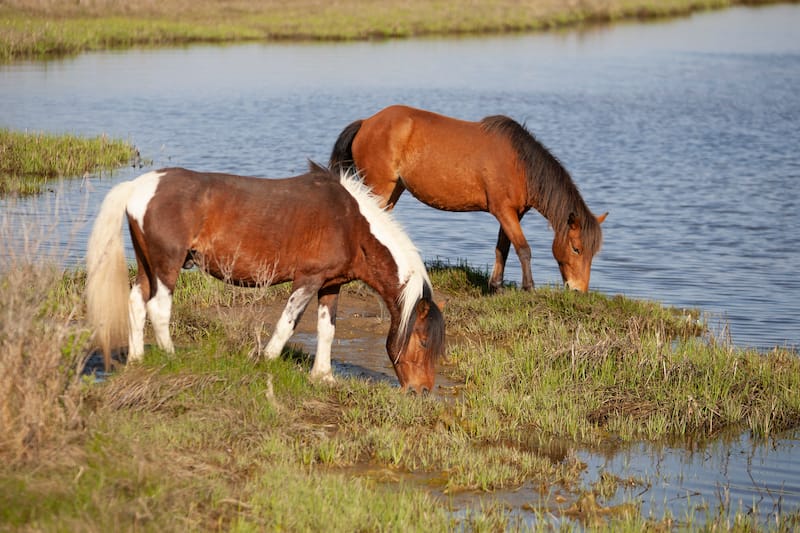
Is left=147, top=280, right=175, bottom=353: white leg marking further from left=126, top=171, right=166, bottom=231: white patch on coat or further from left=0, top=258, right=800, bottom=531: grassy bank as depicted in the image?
left=126, top=171, right=166, bottom=231: white patch on coat

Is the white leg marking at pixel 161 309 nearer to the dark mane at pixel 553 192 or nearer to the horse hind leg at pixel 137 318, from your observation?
the horse hind leg at pixel 137 318

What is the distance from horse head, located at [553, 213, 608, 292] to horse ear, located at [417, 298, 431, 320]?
3.18 m

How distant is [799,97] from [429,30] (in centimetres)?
2256

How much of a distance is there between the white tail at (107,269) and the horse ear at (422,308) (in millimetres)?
2085

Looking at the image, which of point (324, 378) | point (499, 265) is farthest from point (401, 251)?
point (499, 265)

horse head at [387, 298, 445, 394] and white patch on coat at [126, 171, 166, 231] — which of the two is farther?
horse head at [387, 298, 445, 394]

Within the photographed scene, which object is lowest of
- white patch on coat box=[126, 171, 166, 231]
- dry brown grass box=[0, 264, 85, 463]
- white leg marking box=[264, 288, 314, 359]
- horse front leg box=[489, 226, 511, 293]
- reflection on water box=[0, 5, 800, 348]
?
reflection on water box=[0, 5, 800, 348]

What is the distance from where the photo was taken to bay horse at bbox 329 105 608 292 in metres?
10.2

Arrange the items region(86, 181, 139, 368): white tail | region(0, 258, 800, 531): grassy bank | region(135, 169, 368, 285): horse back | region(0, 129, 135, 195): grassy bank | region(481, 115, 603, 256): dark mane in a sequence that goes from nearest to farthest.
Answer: region(0, 258, 800, 531): grassy bank
region(86, 181, 139, 368): white tail
region(135, 169, 368, 285): horse back
region(481, 115, 603, 256): dark mane
region(0, 129, 135, 195): grassy bank

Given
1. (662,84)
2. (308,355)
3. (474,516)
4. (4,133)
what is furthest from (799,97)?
(474,516)

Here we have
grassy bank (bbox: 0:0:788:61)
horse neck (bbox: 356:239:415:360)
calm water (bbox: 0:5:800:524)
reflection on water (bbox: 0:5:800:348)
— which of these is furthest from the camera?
grassy bank (bbox: 0:0:788:61)

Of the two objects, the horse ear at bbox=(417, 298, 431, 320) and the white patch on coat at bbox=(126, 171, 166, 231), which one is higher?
the white patch on coat at bbox=(126, 171, 166, 231)

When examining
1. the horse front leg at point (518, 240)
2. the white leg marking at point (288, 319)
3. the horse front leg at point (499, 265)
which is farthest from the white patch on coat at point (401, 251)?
the horse front leg at point (499, 265)

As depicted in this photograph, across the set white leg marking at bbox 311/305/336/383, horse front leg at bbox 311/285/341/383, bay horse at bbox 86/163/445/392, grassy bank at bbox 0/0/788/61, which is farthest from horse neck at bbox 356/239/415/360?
grassy bank at bbox 0/0/788/61
